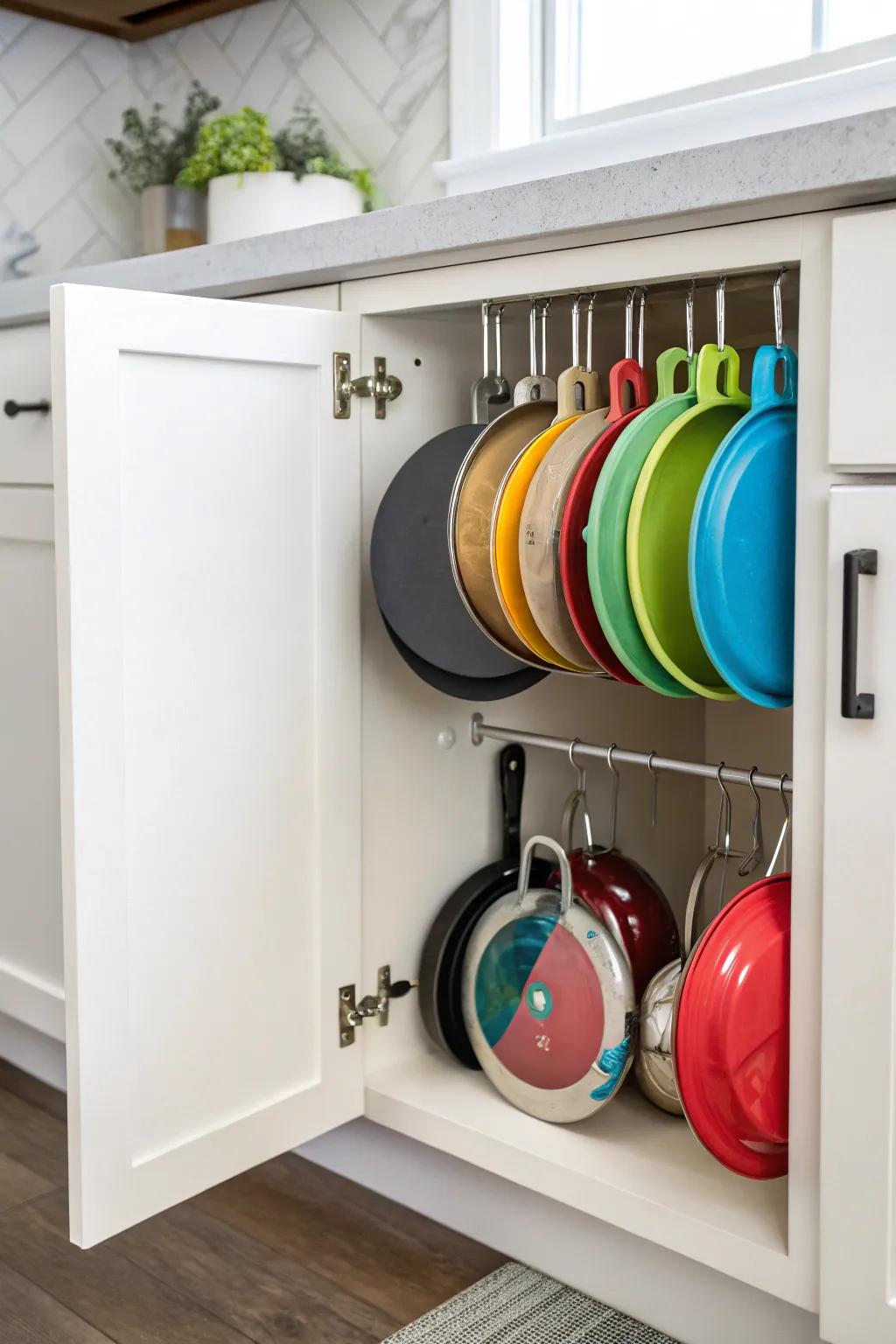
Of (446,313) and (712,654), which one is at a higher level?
(446,313)

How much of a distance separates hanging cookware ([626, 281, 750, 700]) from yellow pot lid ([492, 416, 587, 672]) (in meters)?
0.13

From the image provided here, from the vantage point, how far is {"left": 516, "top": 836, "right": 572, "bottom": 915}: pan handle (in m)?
1.28

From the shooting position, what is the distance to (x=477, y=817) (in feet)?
4.73

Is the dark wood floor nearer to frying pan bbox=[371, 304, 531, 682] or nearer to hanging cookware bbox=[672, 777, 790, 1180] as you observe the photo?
hanging cookware bbox=[672, 777, 790, 1180]

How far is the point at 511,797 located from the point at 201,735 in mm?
447

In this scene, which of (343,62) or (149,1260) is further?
(343,62)

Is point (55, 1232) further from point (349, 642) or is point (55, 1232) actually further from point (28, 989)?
point (349, 642)

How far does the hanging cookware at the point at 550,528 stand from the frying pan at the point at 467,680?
13 centimetres

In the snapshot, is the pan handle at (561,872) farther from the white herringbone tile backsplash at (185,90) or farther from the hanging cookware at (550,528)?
the white herringbone tile backsplash at (185,90)

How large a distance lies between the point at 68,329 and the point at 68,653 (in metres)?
0.26

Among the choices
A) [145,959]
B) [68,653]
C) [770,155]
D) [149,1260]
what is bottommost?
[149,1260]

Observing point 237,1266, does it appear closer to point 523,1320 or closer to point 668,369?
point 523,1320

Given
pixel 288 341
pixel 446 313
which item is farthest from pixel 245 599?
pixel 446 313

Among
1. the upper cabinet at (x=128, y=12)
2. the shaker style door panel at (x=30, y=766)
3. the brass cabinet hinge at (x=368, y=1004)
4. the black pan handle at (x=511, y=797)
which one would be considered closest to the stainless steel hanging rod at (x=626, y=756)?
the black pan handle at (x=511, y=797)
